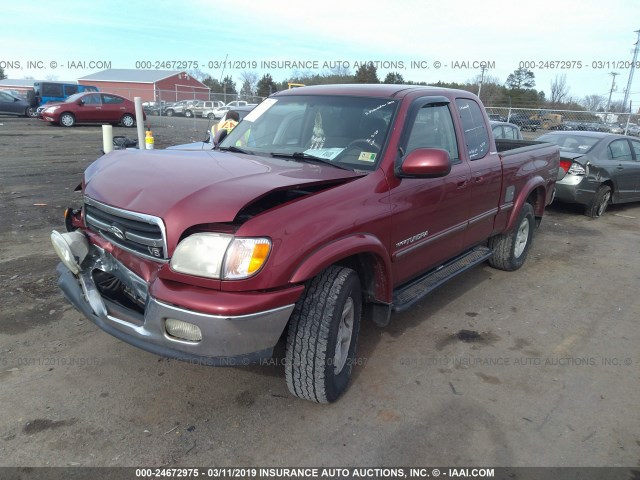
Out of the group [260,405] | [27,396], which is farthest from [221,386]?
[27,396]

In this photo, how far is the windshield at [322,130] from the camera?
3.52 metres

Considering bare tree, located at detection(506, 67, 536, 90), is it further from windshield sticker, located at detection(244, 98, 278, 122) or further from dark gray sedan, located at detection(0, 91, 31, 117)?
windshield sticker, located at detection(244, 98, 278, 122)

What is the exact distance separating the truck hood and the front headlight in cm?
10

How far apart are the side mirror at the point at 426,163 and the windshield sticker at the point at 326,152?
21.0 inches

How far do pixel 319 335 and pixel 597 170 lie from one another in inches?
317

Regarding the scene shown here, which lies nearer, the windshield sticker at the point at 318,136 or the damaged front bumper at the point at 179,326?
the damaged front bumper at the point at 179,326

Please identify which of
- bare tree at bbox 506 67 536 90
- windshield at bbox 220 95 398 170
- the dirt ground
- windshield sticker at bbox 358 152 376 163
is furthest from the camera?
bare tree at bbox 506 67 536 90

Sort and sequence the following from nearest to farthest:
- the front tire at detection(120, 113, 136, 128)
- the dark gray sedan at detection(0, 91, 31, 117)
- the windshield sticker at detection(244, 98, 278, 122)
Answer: the windshield sticker at detection(244, 98, 278, 122) < the front tire at detection(120, 113, 136, 128) < the dark gray sedan at detection(0, 91, 31, 117)

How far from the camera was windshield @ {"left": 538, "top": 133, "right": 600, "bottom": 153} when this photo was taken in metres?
9.16

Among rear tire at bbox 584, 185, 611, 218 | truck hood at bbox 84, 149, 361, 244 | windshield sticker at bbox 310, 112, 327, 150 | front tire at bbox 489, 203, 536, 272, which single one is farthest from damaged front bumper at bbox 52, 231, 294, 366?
rear tire at bbox 584, 185, 611, 218

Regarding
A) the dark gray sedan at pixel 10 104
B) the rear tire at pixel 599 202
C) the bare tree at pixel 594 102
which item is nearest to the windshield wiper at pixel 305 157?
the rear tire at pixel 599 202

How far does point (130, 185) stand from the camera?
291cm

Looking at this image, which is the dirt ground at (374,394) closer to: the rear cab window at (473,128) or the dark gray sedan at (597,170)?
the rear cab window at (473,128)

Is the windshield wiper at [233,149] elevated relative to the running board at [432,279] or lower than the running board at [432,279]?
elevated
